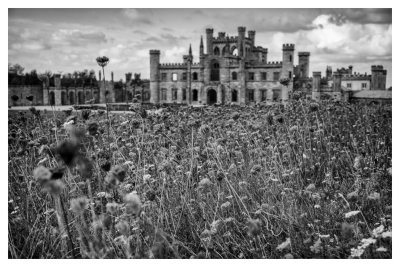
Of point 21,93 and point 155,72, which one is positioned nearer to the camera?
point 21,93

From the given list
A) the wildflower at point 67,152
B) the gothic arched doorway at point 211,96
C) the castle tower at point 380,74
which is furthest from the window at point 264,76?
the wildflower at point 67,152

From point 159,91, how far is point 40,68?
3953 centimetres

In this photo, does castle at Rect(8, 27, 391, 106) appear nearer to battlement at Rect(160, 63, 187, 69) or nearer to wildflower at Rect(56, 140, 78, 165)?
battlement at Rect(160, 63, 187, 69)

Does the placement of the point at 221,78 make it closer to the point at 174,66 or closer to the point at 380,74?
the point at 174,66

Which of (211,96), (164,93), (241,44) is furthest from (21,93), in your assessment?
(241,44)

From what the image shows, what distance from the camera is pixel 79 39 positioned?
457 centimetres

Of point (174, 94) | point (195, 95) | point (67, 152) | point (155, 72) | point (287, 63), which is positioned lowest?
point (67, 152)

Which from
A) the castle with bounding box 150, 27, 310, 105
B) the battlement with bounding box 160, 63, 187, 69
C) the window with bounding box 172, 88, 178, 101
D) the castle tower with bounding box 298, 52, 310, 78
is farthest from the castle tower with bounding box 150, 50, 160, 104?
the castle tower with bounding box 298, 52, 310, 78

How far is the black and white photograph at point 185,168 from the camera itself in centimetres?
244

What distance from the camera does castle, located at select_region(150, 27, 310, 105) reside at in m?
40.2

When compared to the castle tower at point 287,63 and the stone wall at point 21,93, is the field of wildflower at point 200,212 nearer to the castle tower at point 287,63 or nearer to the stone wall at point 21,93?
the stone wall at point 21,93

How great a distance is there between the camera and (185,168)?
355 centimetres

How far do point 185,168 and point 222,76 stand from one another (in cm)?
3789
